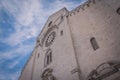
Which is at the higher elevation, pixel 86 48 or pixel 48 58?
pixel 48 58

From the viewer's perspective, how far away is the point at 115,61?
29.8 feet

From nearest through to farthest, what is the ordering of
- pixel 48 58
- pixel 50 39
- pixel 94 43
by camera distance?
pixel 94 43
pixel 48 58
pixel 50 39

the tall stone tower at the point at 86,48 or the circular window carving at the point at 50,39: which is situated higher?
the circular window carving at the point at 50,39

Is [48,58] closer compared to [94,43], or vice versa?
[94,43]

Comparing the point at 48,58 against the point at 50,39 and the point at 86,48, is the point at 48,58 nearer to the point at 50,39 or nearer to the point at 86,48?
the point at 50,39

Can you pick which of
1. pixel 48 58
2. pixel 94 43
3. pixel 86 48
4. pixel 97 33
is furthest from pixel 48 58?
pixel 97 33

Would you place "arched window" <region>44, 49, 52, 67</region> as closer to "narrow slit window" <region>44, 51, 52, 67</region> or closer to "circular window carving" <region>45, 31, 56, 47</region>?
"narrow slit window" <region>44, 51, 52, 67</region>

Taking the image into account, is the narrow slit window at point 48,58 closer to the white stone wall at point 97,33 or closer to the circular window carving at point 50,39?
the circular window carving at point 50,39

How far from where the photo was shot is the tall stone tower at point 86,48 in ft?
31.7

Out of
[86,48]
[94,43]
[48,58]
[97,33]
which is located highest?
[48,58]

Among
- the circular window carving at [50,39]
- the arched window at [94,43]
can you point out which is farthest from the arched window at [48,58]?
the arched window at [94,43]

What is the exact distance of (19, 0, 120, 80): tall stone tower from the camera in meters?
9.66

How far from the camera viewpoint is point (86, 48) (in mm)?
11945

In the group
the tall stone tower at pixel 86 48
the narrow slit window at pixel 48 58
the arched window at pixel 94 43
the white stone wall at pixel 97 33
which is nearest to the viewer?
the tall stone tower at pixel 86 48
